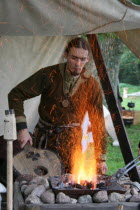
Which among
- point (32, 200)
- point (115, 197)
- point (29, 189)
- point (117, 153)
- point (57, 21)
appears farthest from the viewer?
point (117, 153)

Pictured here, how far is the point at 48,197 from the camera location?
114 inches

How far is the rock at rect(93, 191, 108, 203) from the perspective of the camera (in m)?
2.89

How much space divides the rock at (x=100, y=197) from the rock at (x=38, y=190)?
393 millimetres

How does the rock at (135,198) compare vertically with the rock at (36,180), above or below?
below

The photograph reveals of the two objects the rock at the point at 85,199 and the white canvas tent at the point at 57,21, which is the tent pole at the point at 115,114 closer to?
the white canvas tent at the point at 57,21

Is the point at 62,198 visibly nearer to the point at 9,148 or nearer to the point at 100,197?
the point at 100,197

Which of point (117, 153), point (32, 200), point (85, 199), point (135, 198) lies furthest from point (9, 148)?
point (117, 153)

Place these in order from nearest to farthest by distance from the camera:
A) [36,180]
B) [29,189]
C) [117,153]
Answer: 1. [29,189]
2. [36,180]
3. [117,153]

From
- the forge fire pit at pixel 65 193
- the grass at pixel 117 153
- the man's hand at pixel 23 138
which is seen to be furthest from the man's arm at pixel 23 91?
the grass at pixel 117 153

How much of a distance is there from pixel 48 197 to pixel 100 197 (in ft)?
1.20

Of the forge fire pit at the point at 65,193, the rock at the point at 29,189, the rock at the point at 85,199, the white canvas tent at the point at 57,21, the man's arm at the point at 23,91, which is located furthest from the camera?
the man's arm at the point at 23,91

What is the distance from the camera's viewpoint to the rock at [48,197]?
2882 mm

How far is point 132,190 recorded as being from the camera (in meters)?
3.15

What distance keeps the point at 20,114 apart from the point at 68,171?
73 cm
